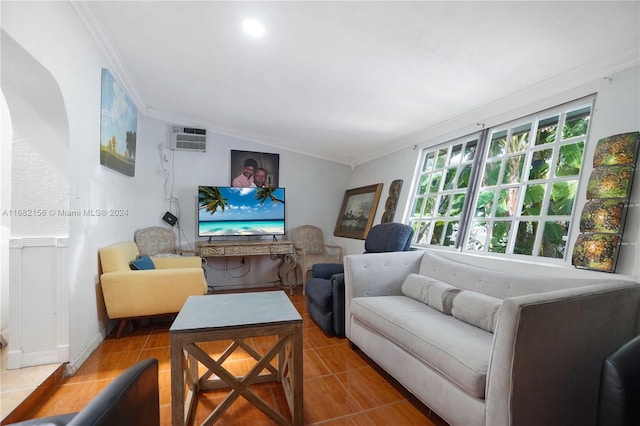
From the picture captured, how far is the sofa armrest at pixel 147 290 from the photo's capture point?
241 centimetres

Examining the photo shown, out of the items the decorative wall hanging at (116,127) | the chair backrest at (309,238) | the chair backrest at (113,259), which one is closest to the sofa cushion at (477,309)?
the chair backrest at (113,259)

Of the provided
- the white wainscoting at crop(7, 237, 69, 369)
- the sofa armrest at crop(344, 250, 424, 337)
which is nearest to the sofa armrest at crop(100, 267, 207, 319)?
the white wainscoting at crop(7, 237, 69, 369)

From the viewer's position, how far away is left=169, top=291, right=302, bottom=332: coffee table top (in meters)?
1.39

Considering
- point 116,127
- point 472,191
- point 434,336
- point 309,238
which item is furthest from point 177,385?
point 309,238

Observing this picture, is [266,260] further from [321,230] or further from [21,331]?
[21,331]

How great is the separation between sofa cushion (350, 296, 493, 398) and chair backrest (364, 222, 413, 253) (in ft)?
2.34

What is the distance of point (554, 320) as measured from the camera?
1.18 metres

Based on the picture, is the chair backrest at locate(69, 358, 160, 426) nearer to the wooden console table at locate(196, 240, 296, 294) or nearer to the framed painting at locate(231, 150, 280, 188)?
the wooden console table at locate(196, 240, 296, 294)

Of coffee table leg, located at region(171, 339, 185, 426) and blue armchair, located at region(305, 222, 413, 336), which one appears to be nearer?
coffee table leg, located at region(171, 339, 185, 426)

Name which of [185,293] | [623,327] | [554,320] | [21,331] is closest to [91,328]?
[21,331]

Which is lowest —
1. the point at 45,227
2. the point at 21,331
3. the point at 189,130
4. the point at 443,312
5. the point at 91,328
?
the point at 91,328

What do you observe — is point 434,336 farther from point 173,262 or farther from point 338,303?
point 173,262

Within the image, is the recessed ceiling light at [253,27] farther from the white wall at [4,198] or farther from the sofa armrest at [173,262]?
the sofa armrest at [173,262]

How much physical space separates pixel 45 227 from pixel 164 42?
1630mm
